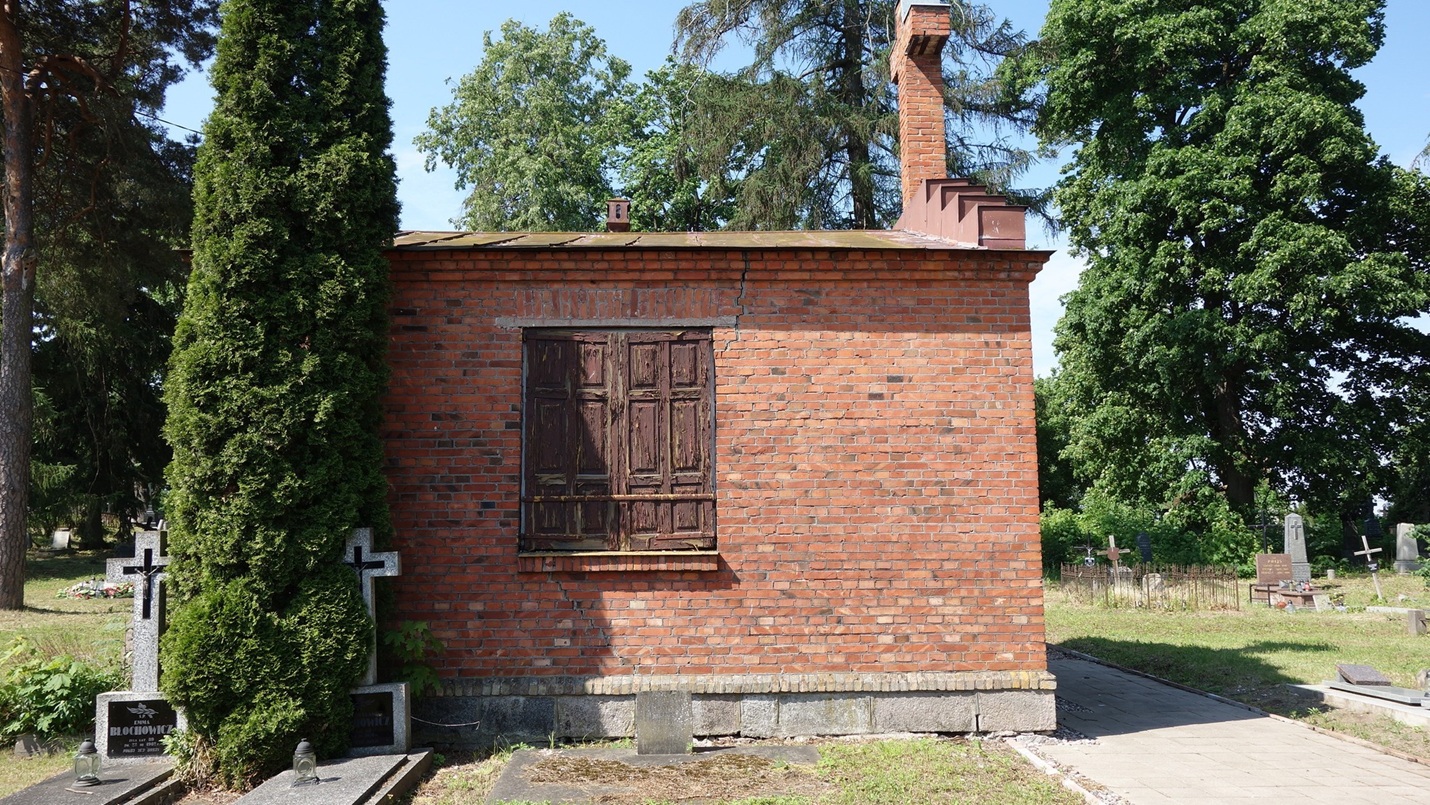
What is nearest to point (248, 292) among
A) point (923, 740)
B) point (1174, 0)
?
point (923, 740)

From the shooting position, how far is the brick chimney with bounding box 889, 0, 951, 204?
994 centimetres

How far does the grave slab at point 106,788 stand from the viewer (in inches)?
235

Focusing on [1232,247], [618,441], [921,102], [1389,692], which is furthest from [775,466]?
[1232,247]

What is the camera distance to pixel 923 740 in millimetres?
7469

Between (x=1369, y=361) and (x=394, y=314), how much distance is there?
80.9 ft

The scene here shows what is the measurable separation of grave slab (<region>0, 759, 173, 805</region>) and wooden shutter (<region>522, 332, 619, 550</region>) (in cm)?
296

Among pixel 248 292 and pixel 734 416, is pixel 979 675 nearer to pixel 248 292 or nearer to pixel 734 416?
pixel 734 416

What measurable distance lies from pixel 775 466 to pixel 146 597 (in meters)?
4.85

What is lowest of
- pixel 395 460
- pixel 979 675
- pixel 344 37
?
pixel 979 675

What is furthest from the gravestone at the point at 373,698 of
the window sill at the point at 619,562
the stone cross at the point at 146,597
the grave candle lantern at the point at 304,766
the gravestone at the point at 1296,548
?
the gravestone at the point at 1296,548

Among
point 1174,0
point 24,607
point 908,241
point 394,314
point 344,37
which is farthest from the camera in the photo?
point 1174,0

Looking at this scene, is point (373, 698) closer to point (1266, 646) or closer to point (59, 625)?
point (59, 625)

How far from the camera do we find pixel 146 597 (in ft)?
23.4

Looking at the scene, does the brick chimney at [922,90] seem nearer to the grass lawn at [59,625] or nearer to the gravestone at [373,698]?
the gravestone at [373,698]
